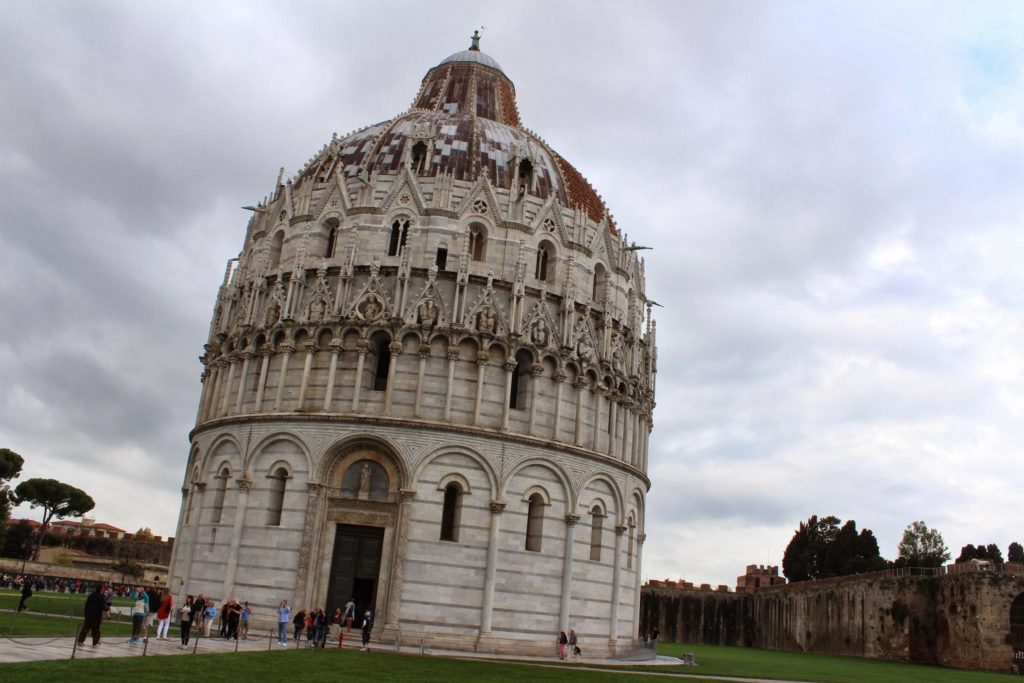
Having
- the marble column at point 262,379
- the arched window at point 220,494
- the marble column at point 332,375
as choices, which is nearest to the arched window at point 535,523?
the marble column at point 332,375

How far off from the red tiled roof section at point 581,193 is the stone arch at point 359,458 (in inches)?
565

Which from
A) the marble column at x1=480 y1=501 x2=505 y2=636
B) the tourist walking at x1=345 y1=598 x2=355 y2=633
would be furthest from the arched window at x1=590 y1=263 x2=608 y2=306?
the tourist walking at x1=345 y1=598 x2=355 y2=633

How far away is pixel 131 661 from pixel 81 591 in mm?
47654

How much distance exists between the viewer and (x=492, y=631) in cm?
3094

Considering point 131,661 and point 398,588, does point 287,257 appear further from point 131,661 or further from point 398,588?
point 131,661

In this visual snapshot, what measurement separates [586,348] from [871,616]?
31116mm

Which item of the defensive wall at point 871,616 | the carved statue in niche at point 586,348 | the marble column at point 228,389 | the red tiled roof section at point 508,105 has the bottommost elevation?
the defensive wall at point 871,616

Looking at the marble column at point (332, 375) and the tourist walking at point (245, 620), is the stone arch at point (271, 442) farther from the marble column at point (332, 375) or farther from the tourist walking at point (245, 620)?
the tourist walking at point (245, 620)

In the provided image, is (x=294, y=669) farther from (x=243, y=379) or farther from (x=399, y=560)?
(x=243, y=379)

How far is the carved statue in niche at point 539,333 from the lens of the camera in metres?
34.4

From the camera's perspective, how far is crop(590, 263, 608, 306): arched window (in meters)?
38.3

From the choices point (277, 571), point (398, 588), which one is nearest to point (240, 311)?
point (277, 571)

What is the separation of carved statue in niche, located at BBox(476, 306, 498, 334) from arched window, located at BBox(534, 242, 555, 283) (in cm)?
372

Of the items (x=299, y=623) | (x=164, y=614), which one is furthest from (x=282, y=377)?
(x=164, y=614)
